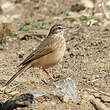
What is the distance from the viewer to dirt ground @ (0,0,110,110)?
26.0 ft

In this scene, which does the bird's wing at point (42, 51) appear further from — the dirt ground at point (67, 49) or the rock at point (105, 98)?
the rock at point (105, 98)

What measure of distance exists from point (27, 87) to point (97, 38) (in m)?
3.56

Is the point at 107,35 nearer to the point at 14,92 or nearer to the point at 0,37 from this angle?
the point at 0,37

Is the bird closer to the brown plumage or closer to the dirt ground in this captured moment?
the brown plumage

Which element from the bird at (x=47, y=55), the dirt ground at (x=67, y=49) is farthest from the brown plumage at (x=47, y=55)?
the dirt ground at (x=67, y=49)

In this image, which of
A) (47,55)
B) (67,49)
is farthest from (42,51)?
(67,49)

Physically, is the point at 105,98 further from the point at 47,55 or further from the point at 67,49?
the point at 67,49

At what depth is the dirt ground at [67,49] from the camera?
7.93 m

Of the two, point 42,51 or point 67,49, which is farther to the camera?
point 67,49

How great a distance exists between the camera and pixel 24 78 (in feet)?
28.5

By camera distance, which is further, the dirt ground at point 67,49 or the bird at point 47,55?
the bird at point 47,55

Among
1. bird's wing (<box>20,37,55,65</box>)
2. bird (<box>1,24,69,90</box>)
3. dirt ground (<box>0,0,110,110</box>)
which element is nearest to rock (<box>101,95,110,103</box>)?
dirt ground (<box>0,0,110,110</box>)

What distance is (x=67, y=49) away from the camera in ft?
34.7

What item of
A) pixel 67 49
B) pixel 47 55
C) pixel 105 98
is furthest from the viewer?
pixel 67 49
